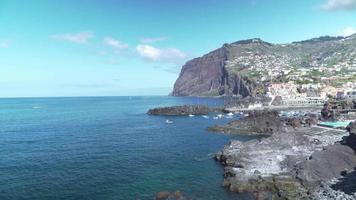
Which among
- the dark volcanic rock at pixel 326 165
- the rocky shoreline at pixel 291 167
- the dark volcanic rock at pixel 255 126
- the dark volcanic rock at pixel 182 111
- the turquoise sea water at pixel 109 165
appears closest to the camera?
the rocky shoreline at pixel 291 167

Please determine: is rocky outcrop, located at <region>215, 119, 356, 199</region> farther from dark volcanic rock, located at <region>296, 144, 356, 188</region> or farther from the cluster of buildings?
the cluster of buildings

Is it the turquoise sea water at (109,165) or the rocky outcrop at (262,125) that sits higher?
the rocky outcrop at (262,125)

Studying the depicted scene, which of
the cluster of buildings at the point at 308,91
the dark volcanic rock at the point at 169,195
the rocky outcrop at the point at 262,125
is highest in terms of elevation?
the cluster of buildings at the point at 308,91

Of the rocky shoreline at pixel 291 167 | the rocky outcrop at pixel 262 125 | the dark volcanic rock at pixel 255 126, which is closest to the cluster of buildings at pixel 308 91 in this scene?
the rocky outcrop at pixel 262 125

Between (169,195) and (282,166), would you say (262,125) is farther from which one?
(169,195)

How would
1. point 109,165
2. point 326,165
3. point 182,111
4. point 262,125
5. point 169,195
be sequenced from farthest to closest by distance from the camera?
point 182,111 < point 262,125 < point 109,165 < point 326,165 < point 169,195

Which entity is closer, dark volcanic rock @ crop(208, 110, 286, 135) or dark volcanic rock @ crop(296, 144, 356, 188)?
dark volcanic rock @ crop(296, 144, 356, 188)

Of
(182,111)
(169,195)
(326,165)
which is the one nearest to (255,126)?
(326,165)

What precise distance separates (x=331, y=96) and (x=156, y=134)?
4250 inches

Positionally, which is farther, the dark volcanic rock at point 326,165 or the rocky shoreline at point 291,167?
the dark volcanic rock at point 326,165

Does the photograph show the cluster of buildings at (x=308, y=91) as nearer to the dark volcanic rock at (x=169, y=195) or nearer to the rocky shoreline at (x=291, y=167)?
the rocky shoreline at (x=291, y=167)

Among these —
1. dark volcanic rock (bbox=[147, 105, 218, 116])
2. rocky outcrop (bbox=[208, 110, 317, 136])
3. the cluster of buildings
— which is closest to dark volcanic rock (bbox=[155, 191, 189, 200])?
rocky outcrop (bbox=[208, 110, 317, 136])

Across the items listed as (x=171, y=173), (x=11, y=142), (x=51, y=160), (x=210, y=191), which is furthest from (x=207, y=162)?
(x=11, y=142)

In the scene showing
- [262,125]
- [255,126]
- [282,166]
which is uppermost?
[262,125]
